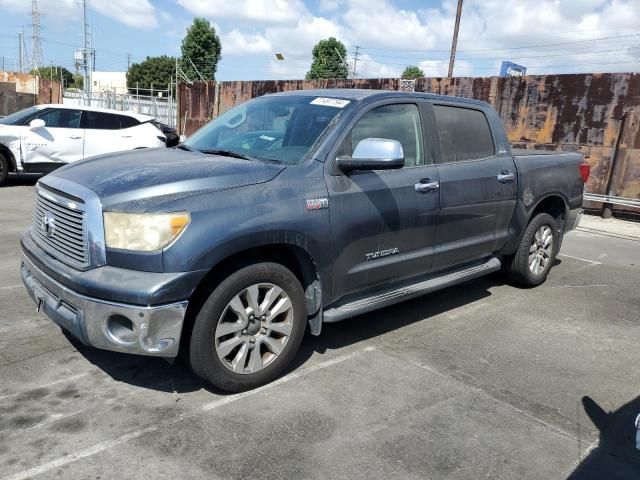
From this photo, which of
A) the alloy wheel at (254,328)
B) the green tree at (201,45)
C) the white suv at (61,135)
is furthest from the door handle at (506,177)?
the green tree at (201,45)

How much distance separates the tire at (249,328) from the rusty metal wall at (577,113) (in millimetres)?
9448

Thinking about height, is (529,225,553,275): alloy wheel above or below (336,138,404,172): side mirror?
below

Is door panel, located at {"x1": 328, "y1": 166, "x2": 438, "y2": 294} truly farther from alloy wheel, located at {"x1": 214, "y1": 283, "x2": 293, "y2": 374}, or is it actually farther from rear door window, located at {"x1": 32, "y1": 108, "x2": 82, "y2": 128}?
rear door window, located at {"x1": 32, "y1": 108, "x2": 82, "y2": 128}

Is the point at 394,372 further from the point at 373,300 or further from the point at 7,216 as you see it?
the point at 7,216

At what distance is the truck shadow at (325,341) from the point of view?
359 cm

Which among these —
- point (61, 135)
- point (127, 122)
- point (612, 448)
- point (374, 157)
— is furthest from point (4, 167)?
point (612, 448)

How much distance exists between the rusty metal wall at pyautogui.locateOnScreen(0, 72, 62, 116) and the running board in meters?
25.9

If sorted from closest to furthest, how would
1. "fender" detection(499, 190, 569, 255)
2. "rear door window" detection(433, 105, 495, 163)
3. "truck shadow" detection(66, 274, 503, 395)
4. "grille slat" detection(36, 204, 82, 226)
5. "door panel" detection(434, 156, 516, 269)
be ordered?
1. "grille slat" detection(36, 204, 82, 226)
2. "truck shadow" detection(66, 274, 503, 395)
3. "door panel" detection(434, 156, 516, 269)
4. "rear door window" detection(433, 105, 495, 163)
5. "fender" detection(499, 190, 569, 255)

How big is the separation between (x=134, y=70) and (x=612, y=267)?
281 feet

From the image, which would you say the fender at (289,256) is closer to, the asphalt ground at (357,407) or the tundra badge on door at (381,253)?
the tundra badge on door at (381,253)

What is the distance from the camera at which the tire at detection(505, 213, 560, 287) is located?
572cm

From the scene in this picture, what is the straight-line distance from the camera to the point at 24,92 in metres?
29.9

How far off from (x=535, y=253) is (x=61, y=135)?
9.46 meters

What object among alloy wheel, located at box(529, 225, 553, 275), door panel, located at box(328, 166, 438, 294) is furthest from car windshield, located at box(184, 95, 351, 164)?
alloy wheel, located at box(529, 225, 553, 275)
